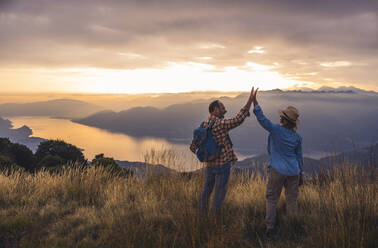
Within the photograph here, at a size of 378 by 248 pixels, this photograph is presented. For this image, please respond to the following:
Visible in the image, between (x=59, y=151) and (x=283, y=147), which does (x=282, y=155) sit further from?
(x=59, y=151)

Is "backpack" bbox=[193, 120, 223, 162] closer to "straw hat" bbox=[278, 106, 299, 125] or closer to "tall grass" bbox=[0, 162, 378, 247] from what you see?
"tall grass" bbox=[0, 162, 378, 247]

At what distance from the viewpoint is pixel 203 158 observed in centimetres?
404

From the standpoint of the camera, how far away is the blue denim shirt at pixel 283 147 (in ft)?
12.9

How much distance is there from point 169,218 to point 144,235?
0.86 m

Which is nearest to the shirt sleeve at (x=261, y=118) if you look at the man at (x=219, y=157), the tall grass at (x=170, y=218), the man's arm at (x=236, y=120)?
the man's arm at (x=236, y=120)

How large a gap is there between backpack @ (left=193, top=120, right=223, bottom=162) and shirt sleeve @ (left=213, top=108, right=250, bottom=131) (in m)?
0.12

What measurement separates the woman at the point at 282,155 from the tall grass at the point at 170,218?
0.55 metres

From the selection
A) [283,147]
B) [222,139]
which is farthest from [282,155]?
[222,139]

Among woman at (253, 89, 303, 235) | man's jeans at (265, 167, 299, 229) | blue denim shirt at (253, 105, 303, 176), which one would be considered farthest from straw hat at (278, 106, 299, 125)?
man's jeans at (265, 167, 299, 229)

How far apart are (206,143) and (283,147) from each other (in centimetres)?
116

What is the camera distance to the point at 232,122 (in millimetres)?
3766

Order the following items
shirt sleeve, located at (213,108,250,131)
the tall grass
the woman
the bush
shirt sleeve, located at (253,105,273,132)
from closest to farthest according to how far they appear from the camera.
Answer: the tall grass, shirt sleeve, located at (213,108,250,131), shirt sleeve, located at (253,105,273,132), the woman, the bush

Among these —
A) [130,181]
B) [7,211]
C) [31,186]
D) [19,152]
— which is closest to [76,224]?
[7,211]

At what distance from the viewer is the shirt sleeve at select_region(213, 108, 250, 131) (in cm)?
373
